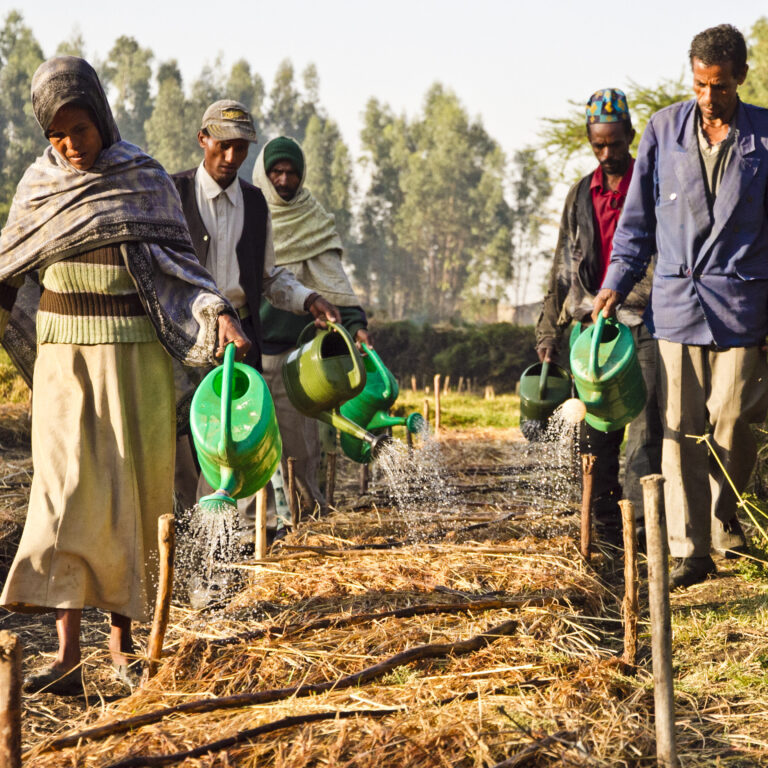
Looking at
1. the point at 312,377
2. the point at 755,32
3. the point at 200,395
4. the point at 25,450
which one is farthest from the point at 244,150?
the point at 755,32

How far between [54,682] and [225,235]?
6.29 feet

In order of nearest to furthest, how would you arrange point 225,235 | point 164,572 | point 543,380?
point 164,572, point 225,235, point 543,380

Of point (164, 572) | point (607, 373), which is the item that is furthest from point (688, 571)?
point (164, 572)

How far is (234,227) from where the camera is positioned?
4.09 metres

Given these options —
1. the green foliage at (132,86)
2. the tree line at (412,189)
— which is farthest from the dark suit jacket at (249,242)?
the green foliage at (132,86)

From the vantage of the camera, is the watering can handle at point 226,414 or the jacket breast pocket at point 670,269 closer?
the watering can handle at point 226,414

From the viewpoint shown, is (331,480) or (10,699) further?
(331,480)

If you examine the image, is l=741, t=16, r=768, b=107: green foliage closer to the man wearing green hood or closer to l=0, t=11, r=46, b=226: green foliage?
the man wearing green hood

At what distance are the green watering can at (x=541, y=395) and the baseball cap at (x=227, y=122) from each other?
4.90 ft

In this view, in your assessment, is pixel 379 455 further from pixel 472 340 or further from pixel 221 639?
pixel 472 340

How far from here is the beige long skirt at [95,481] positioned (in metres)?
2.83

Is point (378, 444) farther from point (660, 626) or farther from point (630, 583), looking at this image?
point (660, 626)

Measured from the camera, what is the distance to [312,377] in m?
3.80

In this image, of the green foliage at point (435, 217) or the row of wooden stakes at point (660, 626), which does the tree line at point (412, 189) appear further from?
the row of wooden stakes at point (660, 626)
